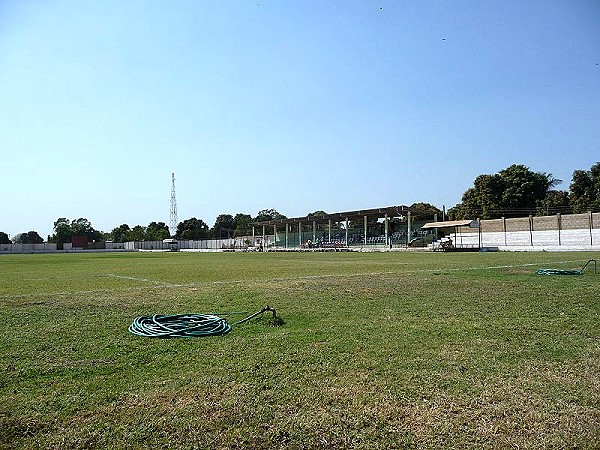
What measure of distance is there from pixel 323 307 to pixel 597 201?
214 feet

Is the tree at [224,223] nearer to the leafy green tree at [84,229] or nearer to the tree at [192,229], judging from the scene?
the tree at [192,229]

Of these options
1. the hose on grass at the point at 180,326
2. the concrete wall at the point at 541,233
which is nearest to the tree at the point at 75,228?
the concrete wall at the point at 541,233

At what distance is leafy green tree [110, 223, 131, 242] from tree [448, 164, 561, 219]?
98.1 meters

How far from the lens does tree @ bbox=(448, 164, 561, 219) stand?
75125 mm

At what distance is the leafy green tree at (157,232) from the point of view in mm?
135238

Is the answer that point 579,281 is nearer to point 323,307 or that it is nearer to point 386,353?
point 323,307

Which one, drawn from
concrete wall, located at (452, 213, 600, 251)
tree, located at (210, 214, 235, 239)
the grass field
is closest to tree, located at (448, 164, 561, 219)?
concrete wall, located at (452, 213, 600, 251)

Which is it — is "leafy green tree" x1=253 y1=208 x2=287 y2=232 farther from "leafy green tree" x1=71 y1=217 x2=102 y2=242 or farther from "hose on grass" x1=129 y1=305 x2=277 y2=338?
"hose on grass" x1=129 y1=305 x2=277 y2=338

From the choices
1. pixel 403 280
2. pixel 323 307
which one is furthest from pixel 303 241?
pixel 323 307

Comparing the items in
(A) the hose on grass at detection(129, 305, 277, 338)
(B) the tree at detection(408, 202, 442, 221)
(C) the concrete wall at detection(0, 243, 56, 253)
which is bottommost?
(C) the concrete wall at detection(0, 243, 56, 253)

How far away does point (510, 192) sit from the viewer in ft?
248

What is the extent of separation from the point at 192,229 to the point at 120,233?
20798mm

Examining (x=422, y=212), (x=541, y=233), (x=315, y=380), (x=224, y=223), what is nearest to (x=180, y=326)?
(x=315, y=380)

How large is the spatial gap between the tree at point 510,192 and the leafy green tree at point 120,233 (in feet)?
322
